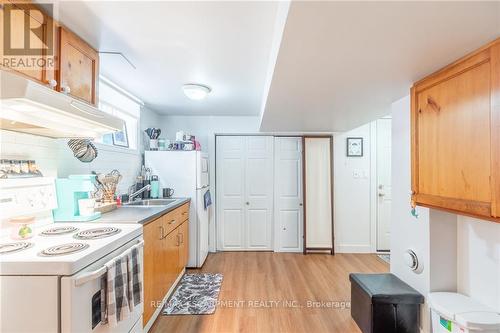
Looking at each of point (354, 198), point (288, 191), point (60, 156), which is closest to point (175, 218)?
point (60, 156)

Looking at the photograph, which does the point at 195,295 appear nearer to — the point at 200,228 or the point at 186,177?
the point at 200,228

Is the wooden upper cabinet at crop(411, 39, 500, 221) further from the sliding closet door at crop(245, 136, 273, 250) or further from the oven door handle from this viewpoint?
the sliding closet door at crop(245, 136, 273, 250)

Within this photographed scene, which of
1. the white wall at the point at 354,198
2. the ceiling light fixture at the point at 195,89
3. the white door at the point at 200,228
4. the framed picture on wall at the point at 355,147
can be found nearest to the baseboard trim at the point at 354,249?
the white wall at the point at 354,198

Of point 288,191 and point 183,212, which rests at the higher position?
point 288,191

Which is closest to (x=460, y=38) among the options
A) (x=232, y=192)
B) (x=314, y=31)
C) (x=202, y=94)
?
(x=314, y=31)

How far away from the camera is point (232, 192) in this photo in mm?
4219

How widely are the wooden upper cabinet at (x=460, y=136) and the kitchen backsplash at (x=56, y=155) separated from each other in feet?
8.47

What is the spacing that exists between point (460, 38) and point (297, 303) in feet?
Answer: 8.25

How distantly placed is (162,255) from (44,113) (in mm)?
1547

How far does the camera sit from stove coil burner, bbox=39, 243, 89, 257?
1.11m

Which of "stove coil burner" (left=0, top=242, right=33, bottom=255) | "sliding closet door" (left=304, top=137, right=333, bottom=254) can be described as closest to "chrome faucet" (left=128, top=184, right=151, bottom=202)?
"stove coil burner" (left=0, top=242, right=33, bottom=255)

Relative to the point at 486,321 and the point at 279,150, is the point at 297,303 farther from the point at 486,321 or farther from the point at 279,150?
the point at 279,150

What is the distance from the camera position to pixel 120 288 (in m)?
1.33

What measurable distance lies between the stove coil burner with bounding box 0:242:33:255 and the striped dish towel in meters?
0.41
